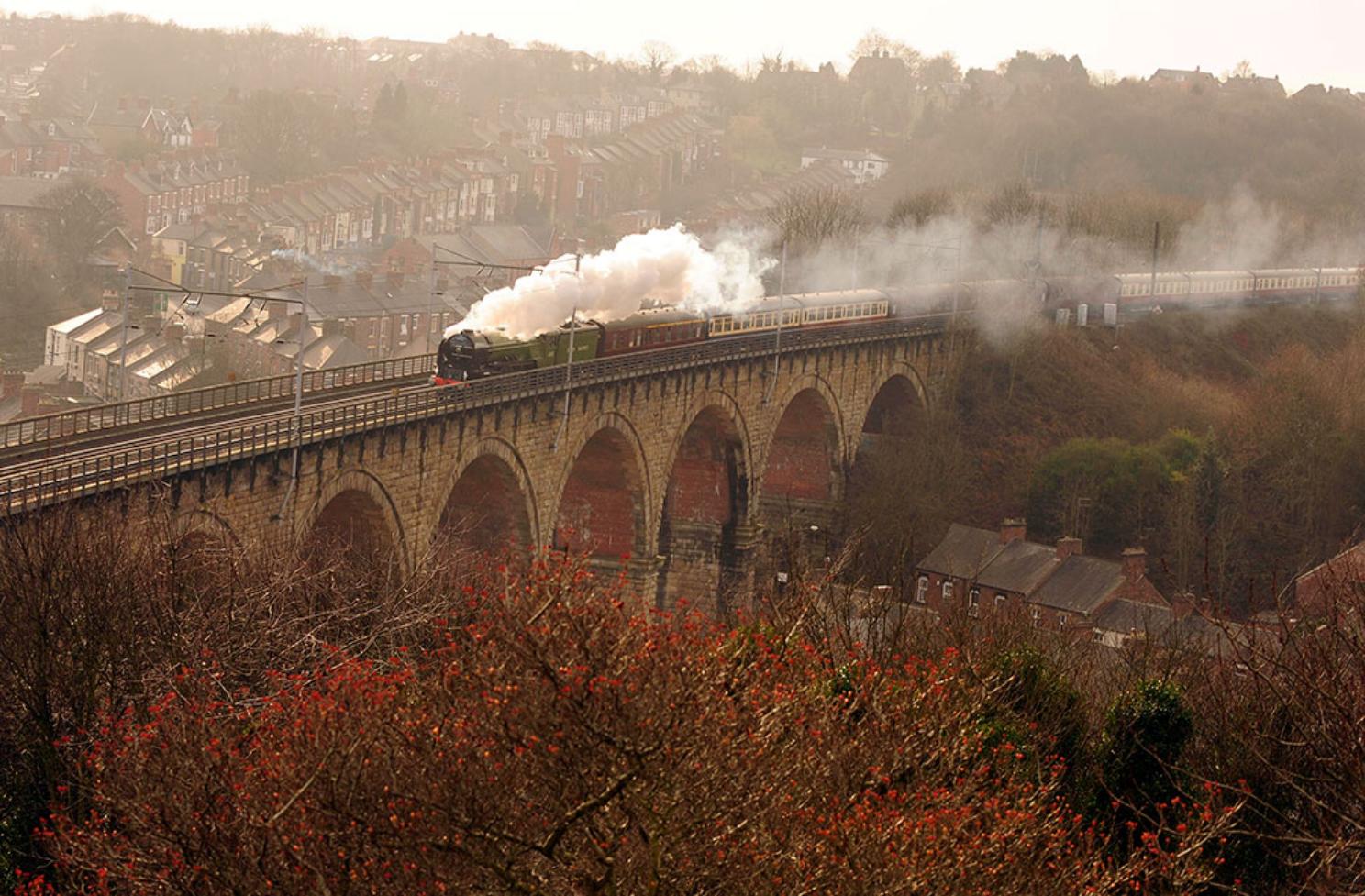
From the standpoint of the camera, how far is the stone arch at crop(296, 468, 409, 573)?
128 ft

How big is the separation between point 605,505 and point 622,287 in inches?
221

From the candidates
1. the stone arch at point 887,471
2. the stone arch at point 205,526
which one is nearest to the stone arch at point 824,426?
the stone arch at point 887,471

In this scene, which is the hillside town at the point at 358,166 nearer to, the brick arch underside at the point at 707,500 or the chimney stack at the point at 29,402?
the chimney stack at the point at 29,402

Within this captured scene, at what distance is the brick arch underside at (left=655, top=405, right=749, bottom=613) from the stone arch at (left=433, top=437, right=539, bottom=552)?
12.1m

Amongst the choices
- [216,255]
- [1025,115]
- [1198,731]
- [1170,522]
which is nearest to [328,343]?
[216,255]

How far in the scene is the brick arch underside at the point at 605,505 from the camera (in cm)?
5322

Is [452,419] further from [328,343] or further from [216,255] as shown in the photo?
[216,255]

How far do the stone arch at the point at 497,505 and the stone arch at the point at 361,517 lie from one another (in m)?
5.01

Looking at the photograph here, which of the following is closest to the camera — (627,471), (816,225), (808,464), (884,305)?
(627,471)

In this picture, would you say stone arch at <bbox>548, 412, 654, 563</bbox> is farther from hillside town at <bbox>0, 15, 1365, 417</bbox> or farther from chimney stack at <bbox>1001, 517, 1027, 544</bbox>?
chimney stack at <bbox>1001, 517, 1027, 544</bbox>

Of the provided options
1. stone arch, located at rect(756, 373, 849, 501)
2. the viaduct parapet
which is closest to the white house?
the viaduct parapet

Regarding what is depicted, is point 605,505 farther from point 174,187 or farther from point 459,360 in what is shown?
point 174,187

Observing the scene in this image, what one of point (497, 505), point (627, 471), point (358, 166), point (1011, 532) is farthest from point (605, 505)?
point (358, 166)

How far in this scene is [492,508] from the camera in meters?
46.9
